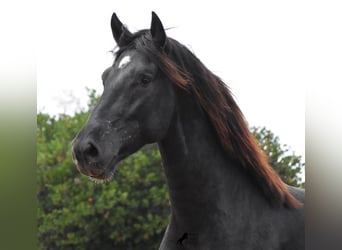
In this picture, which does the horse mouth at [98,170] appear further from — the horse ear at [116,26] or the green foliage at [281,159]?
the green foliage at [281,159]

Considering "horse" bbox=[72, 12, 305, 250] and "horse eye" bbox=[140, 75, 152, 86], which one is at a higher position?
"horse eye" bbox=[140, 75, 152, 86]

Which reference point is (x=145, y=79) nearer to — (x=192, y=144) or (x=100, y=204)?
(x=192, y=144)

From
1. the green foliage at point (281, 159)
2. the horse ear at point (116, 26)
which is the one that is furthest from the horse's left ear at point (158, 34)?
the green foliage at point (281, 159)

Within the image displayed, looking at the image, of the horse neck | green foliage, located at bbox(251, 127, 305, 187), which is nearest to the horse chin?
the horse neck

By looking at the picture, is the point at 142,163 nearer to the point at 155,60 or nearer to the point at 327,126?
the point at 155,60

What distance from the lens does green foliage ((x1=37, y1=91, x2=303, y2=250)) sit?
236 inches

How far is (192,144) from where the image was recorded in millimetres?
2580

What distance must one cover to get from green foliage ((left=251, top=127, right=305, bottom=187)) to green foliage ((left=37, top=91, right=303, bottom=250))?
126 centimetres

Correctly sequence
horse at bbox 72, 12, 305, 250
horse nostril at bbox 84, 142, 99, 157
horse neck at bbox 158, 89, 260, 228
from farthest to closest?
horse neck at bbox 158, 89, 260, 228, horse at bbox 72, 12, 305, 250, horse nostril at bbox 84, 142, 99, 157

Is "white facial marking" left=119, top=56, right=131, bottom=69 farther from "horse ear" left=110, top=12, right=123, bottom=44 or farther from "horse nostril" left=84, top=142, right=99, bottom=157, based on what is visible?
"horse nostril" left=84, top=142, right=99, bottom=157

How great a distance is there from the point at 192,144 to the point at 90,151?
22.1 inches

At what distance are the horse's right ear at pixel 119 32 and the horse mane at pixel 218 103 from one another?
0.11 ft

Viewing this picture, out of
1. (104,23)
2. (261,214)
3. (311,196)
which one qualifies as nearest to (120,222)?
(104,23)

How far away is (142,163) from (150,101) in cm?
367
